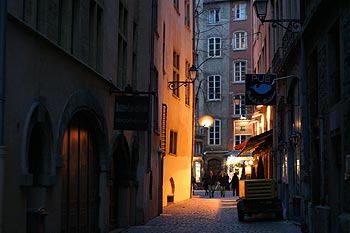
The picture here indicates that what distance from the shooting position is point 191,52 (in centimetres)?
3978

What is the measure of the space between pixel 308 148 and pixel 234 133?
4455 cm

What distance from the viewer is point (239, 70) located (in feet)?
207

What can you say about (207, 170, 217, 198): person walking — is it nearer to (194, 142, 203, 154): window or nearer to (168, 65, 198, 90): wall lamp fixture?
(168, 65, 198, 90): wall lamp fixture

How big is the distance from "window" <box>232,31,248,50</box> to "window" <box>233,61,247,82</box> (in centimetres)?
155

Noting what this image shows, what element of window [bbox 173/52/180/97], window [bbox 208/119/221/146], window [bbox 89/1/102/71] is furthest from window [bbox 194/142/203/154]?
window [bbox 89/1/102/71]

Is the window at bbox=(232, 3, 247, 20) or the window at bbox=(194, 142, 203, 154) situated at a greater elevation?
the window at bbox=(232, 3, 247, 20)

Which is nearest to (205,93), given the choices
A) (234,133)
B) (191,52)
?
(234,133)

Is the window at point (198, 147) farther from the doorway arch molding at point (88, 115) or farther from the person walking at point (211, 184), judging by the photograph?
the doorway arch molding at point (88, 115)

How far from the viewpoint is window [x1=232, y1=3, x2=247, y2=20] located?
64.4 m

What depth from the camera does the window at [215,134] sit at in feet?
209

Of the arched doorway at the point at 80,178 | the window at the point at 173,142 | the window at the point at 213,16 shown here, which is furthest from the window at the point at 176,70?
the window at the point at 213,16

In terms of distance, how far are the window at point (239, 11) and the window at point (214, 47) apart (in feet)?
9.56

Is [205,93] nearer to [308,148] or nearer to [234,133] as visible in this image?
[234,133]

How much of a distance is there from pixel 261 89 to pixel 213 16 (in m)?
44.3
